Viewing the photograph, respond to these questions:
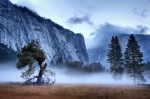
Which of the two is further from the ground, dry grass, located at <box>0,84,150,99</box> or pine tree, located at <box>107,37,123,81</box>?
pine tree, located at <box>107,37,123,81</box>

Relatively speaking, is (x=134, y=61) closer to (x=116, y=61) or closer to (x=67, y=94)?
(x=116, y=61)

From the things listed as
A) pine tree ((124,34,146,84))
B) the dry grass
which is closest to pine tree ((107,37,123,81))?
pine tree ((124,34,146,84))

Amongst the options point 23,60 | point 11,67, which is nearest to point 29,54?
point 23,60

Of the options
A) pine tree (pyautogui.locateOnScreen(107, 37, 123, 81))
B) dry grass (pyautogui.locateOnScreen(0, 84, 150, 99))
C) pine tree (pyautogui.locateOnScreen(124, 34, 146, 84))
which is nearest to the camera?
dry grass (pyautogui.locateOnScreen(0, 84, 150, 99))

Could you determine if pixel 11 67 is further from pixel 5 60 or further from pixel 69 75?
pixel 69 75

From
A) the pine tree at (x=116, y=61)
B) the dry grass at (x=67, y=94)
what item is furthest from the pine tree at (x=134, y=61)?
the dry grass at (x=67, y=94)

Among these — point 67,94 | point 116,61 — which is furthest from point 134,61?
point 67,94

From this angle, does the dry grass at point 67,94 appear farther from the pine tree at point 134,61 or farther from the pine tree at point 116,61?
the pine tree at point 116,61

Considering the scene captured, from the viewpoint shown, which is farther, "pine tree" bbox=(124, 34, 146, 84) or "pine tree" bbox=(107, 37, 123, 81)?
"pine tree" bbox=(107, 37, 123, 81)

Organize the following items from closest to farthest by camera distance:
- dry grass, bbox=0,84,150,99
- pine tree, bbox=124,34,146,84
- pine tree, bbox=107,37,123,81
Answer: dry grass, bbox=0,84,150,99
pine tree, bbox=124,34,146,84
pine tree, bbox=107,37,123,81

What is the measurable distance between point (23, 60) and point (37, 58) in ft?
9.55

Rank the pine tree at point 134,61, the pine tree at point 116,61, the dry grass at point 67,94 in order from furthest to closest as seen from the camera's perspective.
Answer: the pine tree at point 116,61
the pine tree at point 134,61
the dry grass at point 67,94

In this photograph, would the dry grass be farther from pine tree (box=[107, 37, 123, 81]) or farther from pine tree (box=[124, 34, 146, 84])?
pine tree (box=[107, 37, 123, 81])

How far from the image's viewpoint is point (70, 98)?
20953mm
